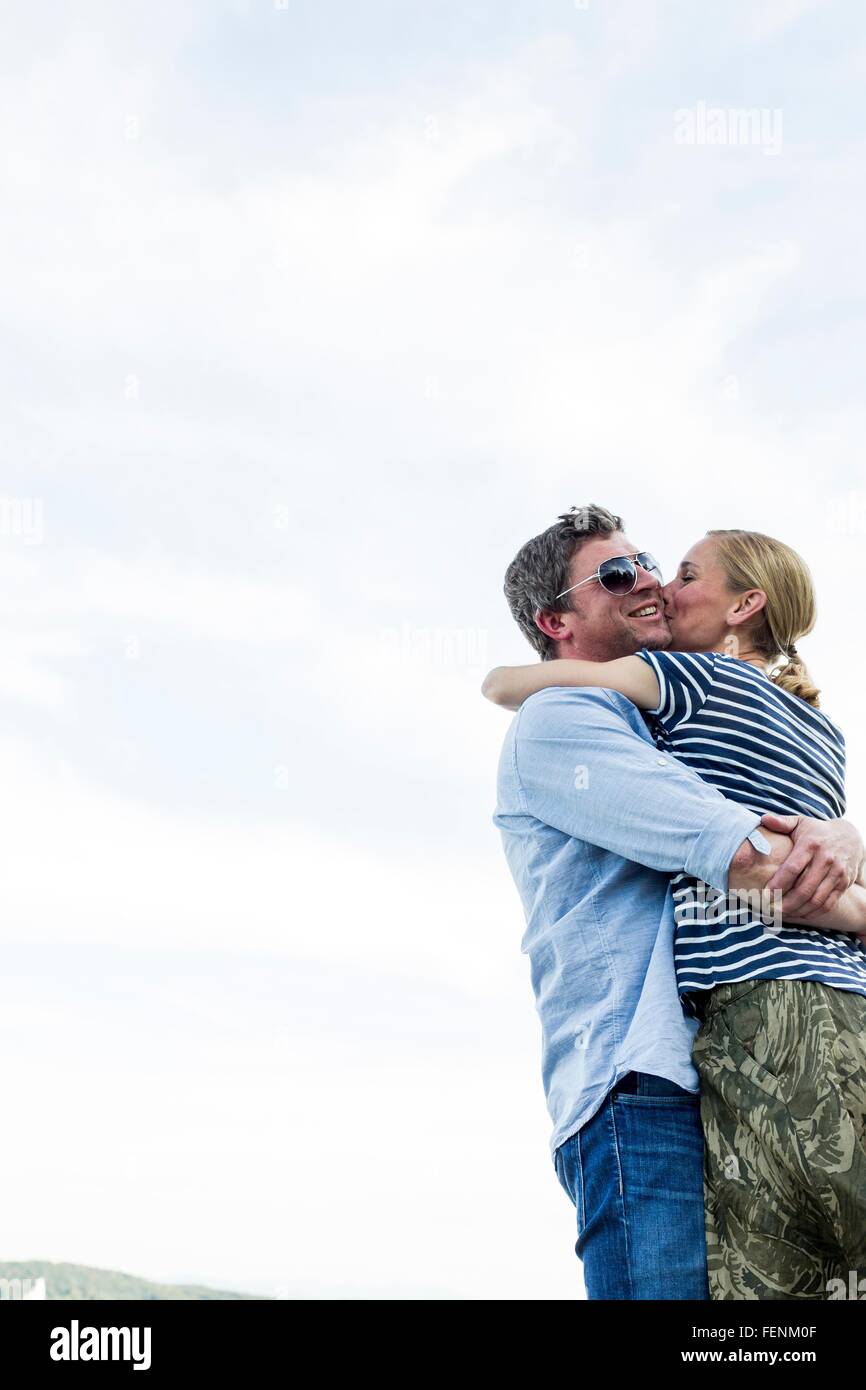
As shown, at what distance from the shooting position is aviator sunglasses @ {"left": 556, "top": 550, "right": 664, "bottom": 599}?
4062 millimetres

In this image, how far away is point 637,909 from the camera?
3.08 meters

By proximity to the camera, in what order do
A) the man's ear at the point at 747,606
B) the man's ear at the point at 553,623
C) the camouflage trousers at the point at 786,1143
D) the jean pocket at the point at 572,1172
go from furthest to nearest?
1. the man's ear at the point at 553,623
2. the man's ear at the point at 747,606
3. the jean pocket at the point at 572,1172
4. the camouflage trousers at the point at 786,1143

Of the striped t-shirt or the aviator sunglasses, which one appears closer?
the striped t-shirt

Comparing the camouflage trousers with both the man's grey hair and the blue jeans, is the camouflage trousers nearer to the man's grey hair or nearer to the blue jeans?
the blue jeans

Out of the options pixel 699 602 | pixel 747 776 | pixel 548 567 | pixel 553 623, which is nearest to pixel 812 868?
pixel 747 776

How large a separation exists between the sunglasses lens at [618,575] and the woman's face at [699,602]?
13 centimetres

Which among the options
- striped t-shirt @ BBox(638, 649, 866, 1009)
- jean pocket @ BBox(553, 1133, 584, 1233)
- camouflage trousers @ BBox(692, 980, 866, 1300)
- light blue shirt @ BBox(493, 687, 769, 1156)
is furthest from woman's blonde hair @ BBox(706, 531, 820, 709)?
jean pocket @ BBox(553, 1133, 584, 1233)

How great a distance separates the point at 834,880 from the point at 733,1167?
2.23 ft

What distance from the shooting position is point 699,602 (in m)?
3.82

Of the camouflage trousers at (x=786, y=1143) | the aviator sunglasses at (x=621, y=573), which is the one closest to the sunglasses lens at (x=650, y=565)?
the aviator sunglasses at (x=621, y=573)

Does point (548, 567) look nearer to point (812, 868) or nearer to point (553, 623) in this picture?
point (553, 623)

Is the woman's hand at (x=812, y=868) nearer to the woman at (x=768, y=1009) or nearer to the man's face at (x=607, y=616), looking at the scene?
the woman at (x=768, y=1009)

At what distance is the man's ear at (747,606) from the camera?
3670mm
